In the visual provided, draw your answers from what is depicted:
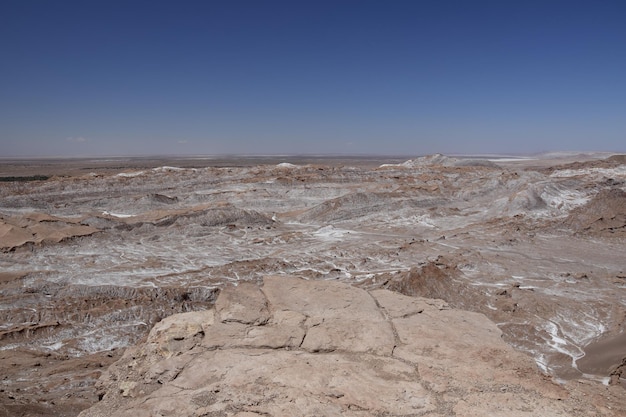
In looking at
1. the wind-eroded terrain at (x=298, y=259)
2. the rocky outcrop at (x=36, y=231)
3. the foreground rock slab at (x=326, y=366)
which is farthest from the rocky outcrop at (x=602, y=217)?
the rocky outcrop at (x=36, y=231)

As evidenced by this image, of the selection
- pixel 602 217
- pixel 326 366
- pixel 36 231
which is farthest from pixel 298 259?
pixel 602 217

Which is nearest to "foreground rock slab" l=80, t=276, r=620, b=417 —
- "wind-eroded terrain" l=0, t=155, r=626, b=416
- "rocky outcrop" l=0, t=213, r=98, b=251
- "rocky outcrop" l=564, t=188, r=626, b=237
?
"wind-eroded terrain" l=0, t=155, r=626, b=416

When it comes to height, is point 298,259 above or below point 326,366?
below

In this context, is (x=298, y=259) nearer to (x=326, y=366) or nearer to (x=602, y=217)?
(x=326, y=366)

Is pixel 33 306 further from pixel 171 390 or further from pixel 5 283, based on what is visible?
pixel 171 390

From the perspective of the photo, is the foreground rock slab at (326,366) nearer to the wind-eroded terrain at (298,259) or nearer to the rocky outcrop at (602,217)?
the wind-eroded terrain at (298,259)

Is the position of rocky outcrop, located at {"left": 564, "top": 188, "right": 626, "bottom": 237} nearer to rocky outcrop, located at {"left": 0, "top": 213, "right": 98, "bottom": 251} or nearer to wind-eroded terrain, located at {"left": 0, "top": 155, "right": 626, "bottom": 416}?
wind-eroded terrain, located at {"left": 0, "top": 155, "right": 626, "bottom": 416}
